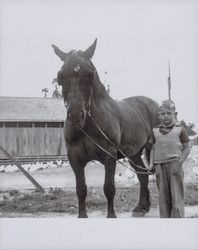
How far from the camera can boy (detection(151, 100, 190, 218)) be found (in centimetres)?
394

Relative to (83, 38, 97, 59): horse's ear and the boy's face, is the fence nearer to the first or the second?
(83, 38, 97, 59): horse's ear

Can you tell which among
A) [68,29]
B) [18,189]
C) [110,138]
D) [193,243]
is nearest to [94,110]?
[110,138]

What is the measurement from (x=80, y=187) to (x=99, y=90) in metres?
0.90

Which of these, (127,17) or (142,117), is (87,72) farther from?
(142,117)

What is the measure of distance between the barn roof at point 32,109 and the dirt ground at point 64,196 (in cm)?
63

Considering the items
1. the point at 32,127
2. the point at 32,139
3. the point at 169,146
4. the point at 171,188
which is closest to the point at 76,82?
the point at 169,146

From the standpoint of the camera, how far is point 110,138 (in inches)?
169

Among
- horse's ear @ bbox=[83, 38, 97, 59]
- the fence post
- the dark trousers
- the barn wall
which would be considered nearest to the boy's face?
the dark trousers

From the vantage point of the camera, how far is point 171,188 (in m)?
3.97

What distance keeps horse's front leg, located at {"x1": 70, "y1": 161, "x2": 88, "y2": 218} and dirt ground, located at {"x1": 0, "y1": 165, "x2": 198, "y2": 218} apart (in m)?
0.07

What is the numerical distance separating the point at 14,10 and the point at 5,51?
387mm

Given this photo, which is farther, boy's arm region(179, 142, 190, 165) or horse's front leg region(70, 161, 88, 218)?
horse's front leg region(70, 161, 88, 218)

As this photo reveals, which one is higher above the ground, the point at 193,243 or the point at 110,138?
the point at 110,138

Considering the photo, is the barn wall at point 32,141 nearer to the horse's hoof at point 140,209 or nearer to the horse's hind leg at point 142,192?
the horse's hind leg at point 142,192
